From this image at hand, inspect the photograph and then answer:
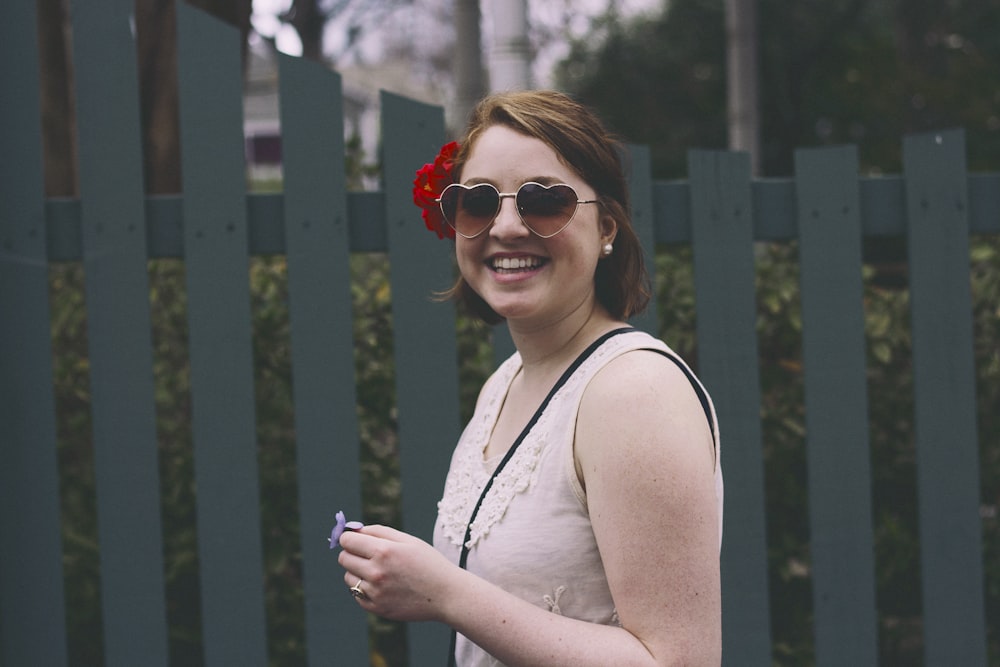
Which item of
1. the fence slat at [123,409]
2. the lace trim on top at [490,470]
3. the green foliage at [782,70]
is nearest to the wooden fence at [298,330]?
the fence slat at [123,409]

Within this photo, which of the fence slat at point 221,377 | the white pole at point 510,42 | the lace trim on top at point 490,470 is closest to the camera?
the lace trim on top at point 490,470

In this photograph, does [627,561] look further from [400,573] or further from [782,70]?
[782,70]

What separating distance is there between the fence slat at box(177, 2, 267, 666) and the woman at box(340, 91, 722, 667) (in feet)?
3.92

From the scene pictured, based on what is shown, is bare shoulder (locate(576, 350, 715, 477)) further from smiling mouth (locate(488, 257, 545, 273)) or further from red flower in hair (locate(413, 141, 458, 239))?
red flower in hair (locate(413, 141, 458, 239))

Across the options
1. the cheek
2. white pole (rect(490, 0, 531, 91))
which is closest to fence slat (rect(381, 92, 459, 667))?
the cheek

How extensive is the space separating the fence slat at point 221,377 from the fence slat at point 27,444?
40 cm

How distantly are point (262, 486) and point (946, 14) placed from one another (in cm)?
1505

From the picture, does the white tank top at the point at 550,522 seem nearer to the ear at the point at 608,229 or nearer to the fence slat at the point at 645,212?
the ear at the point at 608,229

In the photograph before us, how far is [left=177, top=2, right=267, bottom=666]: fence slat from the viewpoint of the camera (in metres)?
2.77

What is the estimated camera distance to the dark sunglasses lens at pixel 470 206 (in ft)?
5.28

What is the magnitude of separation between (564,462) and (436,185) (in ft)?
2.09

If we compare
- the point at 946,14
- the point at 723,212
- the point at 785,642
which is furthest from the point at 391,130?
the point at 946,14

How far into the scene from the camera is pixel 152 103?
416cm

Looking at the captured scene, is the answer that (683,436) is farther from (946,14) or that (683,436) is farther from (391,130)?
(946,14)
